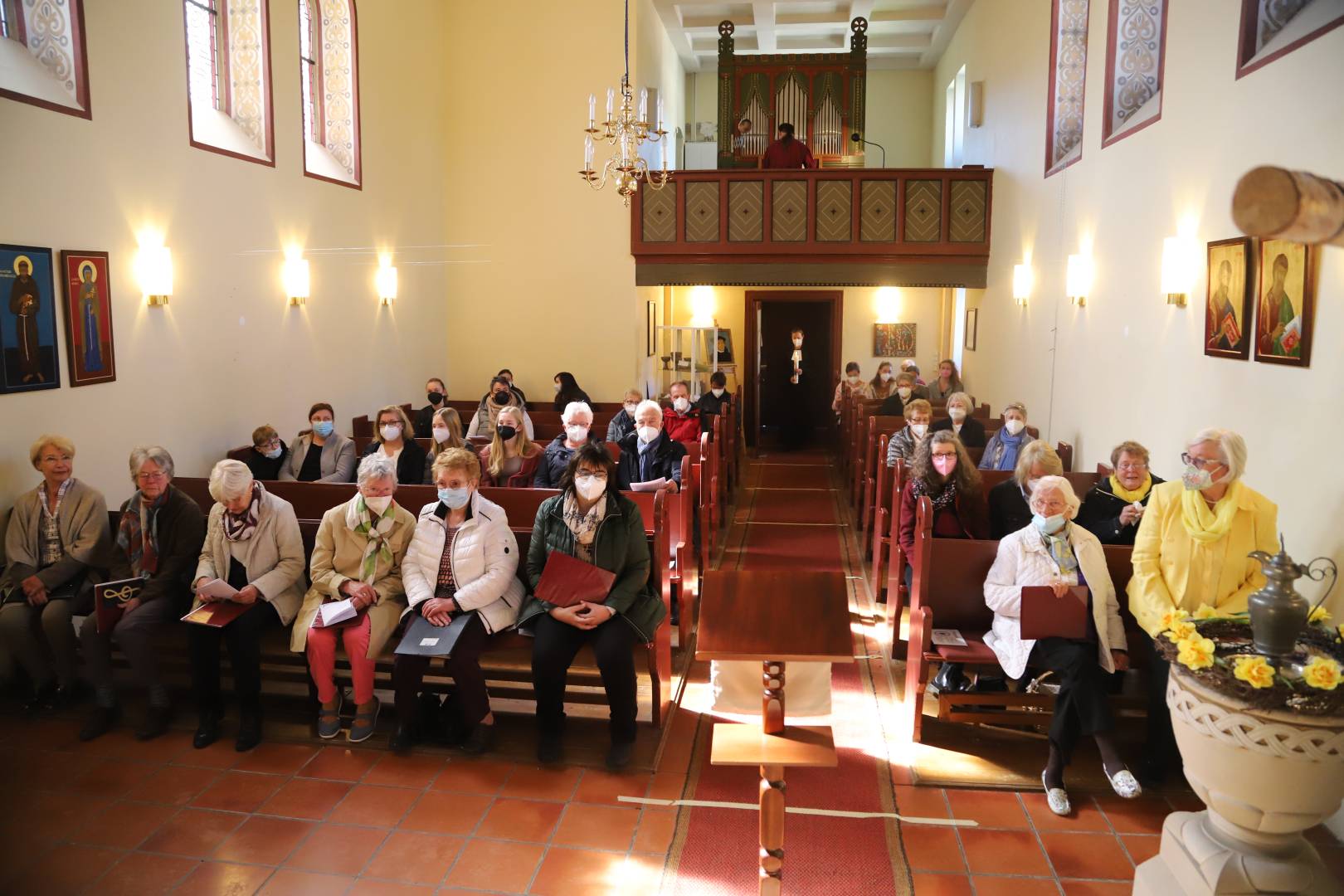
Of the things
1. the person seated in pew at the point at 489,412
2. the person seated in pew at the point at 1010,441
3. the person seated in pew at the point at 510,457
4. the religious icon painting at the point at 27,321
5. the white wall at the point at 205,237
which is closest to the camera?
the religious icon painting at the point at 27,321

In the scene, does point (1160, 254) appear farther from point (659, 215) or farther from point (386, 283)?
point (386, 283)

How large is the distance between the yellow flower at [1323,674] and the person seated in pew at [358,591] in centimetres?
352

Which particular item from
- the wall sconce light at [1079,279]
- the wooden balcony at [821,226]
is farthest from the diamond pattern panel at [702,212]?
the wall sconce light at [1079,279]

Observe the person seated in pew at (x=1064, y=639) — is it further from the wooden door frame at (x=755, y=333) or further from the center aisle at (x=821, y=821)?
the wooden door frame at (x=755, y=333)

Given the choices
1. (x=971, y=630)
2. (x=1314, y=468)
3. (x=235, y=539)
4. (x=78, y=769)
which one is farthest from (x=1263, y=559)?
(x=78, y=769)

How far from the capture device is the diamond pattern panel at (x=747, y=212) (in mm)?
10281

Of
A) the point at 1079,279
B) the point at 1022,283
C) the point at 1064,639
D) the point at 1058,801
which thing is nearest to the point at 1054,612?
the point at 1064,639

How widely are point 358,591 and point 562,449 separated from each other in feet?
6.60

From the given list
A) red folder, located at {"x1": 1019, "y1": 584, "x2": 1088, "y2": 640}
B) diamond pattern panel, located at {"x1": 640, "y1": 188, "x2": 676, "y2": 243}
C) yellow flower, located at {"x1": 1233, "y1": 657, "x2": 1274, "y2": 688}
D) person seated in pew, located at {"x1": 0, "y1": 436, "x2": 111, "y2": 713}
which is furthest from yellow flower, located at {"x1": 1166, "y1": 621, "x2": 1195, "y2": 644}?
diamond pattern panel, located at {"x1": 640, "y1": 188, "x2": 676, "y2": 243}

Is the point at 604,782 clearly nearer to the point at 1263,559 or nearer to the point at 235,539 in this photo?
the point at 235,539

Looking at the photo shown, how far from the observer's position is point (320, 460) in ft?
22.1

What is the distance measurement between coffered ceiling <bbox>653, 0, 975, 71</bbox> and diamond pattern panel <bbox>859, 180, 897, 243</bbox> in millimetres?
2897

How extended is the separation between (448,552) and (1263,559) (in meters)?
3.19

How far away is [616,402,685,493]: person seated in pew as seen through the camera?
633 cm
